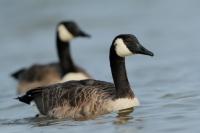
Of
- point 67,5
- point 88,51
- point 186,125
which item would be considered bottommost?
point 186,125

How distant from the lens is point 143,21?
99.4 feet

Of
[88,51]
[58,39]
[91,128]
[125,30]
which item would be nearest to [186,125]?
[91,128]

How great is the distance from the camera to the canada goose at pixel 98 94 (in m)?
15.1

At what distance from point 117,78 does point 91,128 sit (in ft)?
6.21

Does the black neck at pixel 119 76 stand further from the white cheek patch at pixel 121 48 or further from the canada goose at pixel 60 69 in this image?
the canada goose at pixel 60 69

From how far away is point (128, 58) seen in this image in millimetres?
25266

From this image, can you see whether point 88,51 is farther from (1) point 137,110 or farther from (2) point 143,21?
(1) point 137,110

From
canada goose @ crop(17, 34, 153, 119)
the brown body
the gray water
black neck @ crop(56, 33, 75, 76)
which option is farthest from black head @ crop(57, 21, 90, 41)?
canada goose @ crop(17, 34, 153, 119)

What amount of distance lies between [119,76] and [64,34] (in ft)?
21.2

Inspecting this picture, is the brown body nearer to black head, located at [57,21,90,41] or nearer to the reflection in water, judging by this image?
black head, located at [57,21,90,41]

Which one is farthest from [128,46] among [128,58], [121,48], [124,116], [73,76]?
[128,58]

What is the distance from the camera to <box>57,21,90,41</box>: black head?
21516 millimetres

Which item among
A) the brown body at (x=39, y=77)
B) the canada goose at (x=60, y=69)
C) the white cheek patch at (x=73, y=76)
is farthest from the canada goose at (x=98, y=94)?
the brown body at (x=39, y=77)

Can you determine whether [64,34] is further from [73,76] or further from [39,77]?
[39,77]
